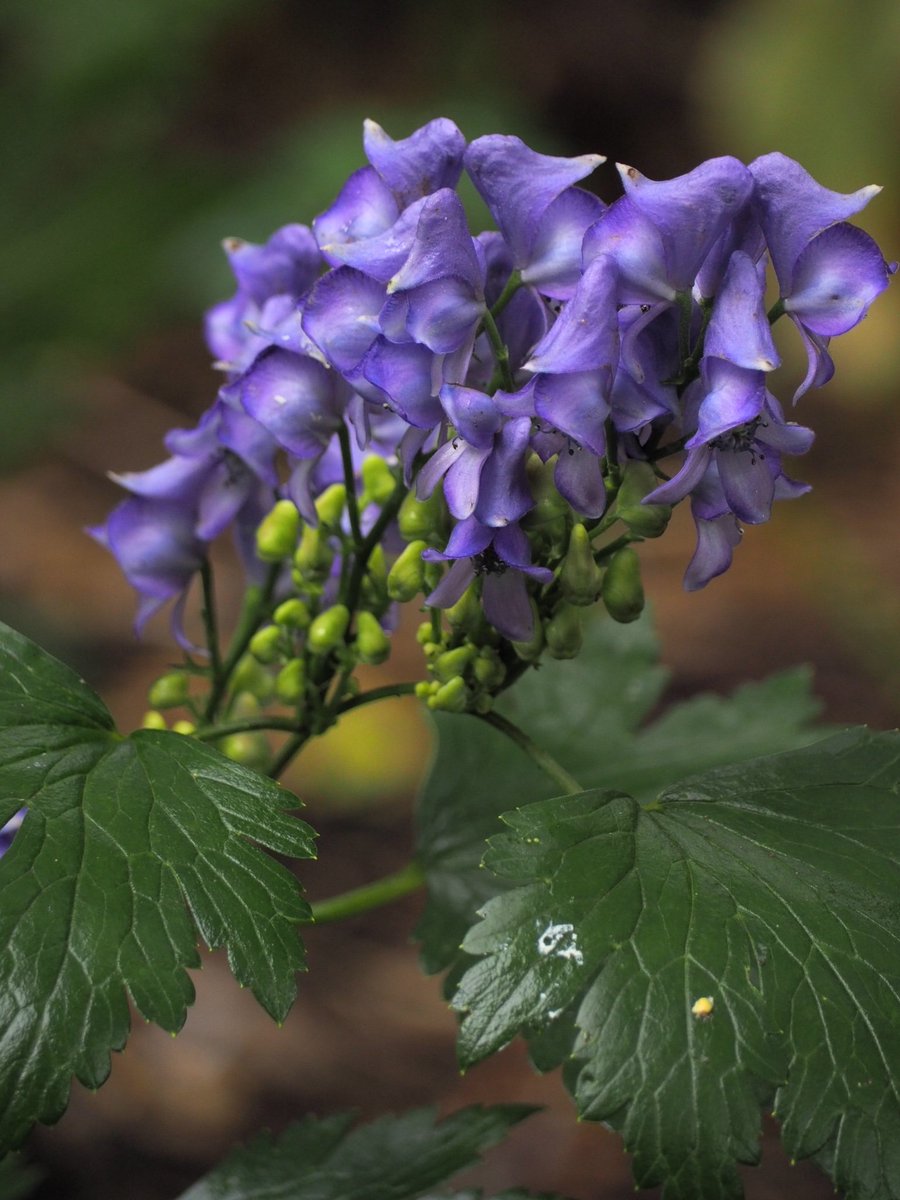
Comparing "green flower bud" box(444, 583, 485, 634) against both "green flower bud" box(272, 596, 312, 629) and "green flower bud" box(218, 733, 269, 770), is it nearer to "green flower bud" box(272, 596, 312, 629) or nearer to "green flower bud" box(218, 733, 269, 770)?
"green flower bud" box(272, 596, 312, 629)

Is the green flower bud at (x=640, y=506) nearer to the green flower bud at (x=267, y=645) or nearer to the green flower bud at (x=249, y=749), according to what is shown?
the green flower bud at (x=267, y=645)

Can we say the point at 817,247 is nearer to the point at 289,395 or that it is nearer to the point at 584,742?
the point at 289,395

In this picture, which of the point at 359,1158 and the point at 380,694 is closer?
the point at 380,694

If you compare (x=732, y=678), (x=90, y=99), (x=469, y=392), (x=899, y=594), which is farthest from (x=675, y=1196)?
(x=90, y=99)

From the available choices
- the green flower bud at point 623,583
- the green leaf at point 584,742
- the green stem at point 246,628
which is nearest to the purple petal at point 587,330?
the green flower bud at point 623,583

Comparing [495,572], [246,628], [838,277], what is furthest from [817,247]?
[246,628]

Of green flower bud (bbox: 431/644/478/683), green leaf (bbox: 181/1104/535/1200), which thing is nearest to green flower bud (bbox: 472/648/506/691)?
green flower bud (bbox: 431/644/478/683)

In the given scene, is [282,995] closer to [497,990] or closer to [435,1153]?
[497,990]
